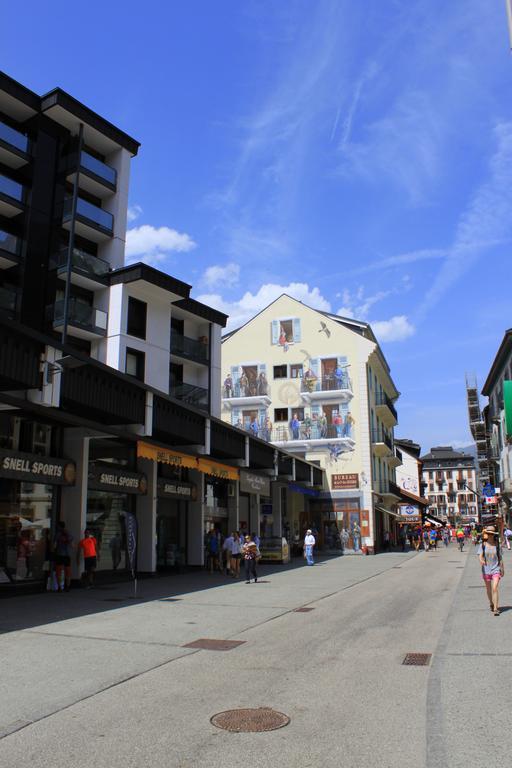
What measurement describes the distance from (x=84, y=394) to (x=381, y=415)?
3744cm

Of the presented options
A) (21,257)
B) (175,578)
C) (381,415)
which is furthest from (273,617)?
(381,415)

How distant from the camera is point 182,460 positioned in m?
20.8

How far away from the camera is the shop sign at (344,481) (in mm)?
42125

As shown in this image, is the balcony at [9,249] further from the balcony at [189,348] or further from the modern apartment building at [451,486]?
the modern apartment building at [451,486]

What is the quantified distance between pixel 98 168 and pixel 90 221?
321 cm

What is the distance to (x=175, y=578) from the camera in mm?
21125

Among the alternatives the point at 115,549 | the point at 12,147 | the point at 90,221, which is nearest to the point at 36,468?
the point at 115,549

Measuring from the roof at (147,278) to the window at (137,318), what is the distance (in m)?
1.11

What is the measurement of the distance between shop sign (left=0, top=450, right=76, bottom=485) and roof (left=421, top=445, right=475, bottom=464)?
12620cm

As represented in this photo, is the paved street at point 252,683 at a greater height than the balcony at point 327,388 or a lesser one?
lesser

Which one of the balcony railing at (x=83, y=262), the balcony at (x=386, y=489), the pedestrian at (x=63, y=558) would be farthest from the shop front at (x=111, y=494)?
the balcony at (x=386, y=489)

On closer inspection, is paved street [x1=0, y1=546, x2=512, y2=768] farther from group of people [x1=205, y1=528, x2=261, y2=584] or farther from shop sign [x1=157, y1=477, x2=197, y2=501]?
shop sign [x1=157, y1=477, x2=197, y2=501]

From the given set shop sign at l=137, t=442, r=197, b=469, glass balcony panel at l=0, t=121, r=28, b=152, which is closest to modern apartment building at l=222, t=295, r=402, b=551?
shop sign at l=137, t=442, r=197, b=469

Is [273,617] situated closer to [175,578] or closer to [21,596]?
[21,596]
